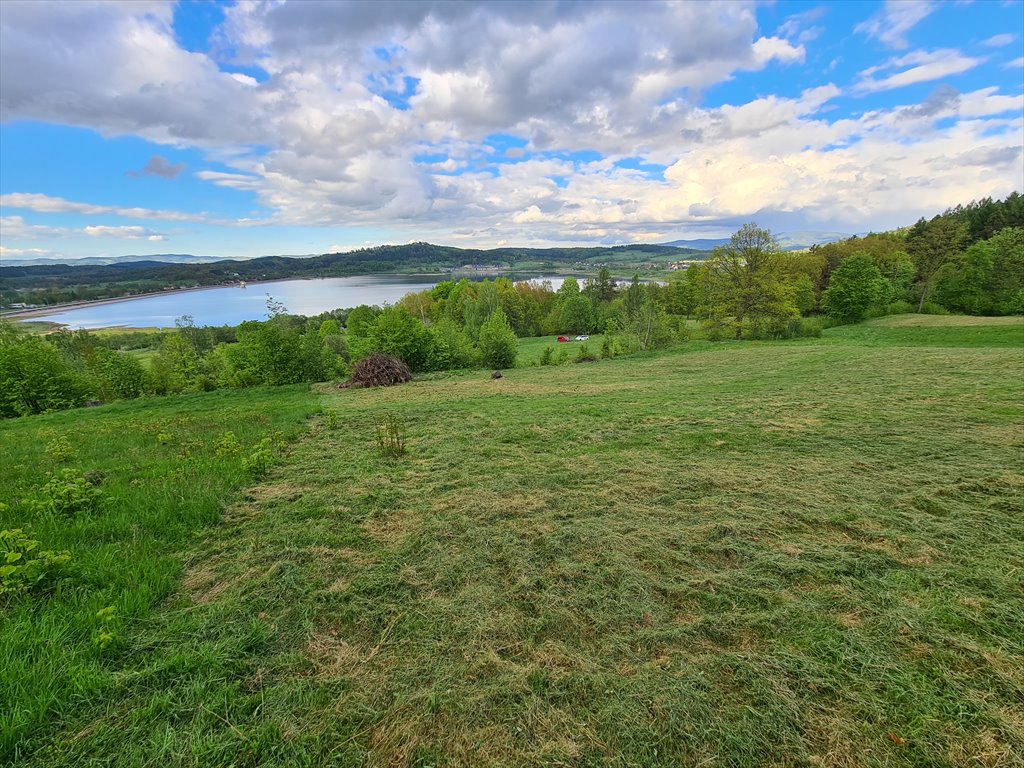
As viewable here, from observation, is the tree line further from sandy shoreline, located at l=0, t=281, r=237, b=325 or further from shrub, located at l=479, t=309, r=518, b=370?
sandy shoreline, located at l=0, t=281, r=237, b=325

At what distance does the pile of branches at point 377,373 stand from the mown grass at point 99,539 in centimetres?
1048

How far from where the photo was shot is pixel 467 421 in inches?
417

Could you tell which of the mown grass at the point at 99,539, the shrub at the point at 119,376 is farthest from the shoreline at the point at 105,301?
the mown grass at the point at 99,539

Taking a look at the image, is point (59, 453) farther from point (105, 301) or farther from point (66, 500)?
point (105, 301)

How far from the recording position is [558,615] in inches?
134

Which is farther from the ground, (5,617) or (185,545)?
(5,617)

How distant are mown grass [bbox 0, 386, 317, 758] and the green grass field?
0.08 feet

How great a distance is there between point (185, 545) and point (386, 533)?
2108 mm

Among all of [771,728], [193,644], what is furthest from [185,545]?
[771,728]

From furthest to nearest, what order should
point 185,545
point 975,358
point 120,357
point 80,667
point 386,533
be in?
1. point 120,357
2. point 975,358
3. point 386,533
4. point 185,545
5. point 80,667

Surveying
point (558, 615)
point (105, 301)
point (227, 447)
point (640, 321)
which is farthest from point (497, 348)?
point (105, 301)

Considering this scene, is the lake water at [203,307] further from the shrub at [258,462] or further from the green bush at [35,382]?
the shrub at [258,462]

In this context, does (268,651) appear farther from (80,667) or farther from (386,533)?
(386,533)

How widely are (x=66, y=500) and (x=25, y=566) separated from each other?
1.98 meters
